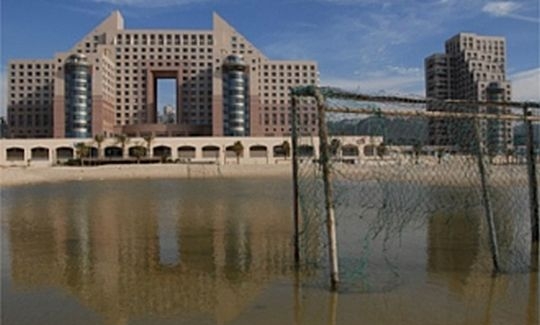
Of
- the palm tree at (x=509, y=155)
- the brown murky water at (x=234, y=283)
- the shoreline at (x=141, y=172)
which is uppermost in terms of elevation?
the palm tree at (x=509, y=155)

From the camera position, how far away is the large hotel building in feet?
427

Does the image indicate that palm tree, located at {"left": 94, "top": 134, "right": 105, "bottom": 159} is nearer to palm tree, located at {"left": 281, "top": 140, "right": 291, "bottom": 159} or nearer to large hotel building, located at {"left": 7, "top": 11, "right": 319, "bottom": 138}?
large hotel building, located at {"left": 7, "top": 11, "right": 319, "bottom": 138}

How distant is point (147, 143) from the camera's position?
9838 cm

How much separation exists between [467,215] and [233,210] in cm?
1005

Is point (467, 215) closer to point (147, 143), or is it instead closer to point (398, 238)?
point (398, 238)

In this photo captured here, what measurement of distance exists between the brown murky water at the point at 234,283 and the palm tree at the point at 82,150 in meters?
80.9

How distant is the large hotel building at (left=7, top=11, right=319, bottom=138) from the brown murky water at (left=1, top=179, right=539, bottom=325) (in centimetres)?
11416

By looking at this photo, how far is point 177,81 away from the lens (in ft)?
465

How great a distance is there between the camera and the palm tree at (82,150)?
3634 inches

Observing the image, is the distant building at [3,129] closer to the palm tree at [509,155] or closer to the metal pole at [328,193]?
the palm tree at [509,155]

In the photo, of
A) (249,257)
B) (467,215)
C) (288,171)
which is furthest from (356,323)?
(288,171)

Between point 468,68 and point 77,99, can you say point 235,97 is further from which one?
point 468,68

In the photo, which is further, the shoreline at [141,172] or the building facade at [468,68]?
the building facade at [468,68]

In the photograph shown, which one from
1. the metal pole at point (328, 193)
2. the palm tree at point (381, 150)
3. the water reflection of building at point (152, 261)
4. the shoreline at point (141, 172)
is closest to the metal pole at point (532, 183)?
the palm tree at point (381, 150)
